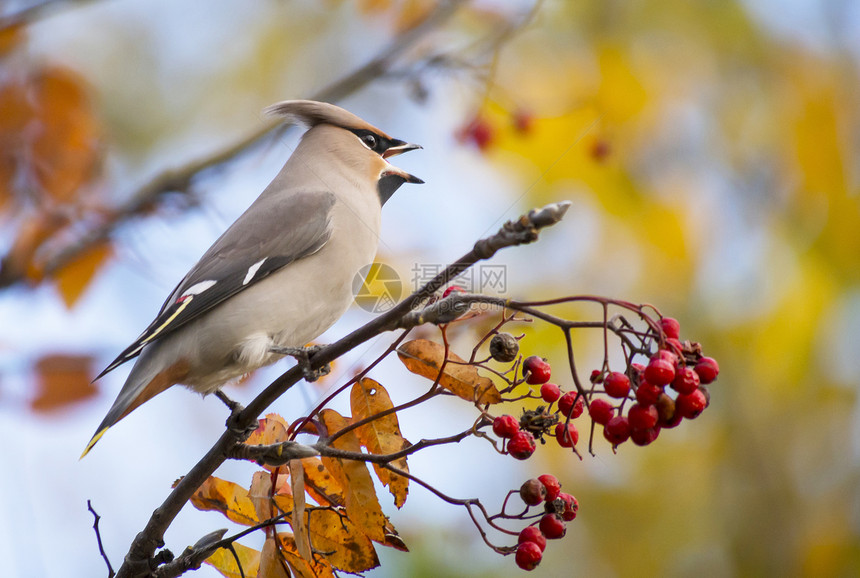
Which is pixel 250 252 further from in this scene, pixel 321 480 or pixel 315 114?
pixel 321 480

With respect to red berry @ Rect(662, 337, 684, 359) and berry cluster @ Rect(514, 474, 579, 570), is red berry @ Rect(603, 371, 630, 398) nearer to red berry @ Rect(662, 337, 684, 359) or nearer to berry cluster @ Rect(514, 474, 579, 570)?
red berry @ Rect(662, 337, 684, 359)

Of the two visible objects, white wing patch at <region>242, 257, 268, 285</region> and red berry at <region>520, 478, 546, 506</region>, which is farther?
white wing patch at <region>242, 257, 268, 285</region>

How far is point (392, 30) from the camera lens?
18.0 ft

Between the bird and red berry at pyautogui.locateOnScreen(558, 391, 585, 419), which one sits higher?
the bird

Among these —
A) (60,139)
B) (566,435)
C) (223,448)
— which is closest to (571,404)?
(566,435)

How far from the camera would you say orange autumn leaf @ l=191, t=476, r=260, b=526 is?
2439 mm

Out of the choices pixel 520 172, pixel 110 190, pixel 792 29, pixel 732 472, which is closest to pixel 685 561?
pixel 732 472

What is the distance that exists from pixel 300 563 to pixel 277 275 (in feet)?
5.05

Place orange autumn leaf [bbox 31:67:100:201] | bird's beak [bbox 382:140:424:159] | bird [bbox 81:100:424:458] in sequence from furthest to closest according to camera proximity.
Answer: orange autumn leaf [bbox 31:67:100:201] < bird's beak [bbox 382:140:424:159] < bird [bbox 81:100:424:458]

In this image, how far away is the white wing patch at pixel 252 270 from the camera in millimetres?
3516

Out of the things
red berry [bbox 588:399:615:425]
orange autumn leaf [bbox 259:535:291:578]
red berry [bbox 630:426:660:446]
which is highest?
red berry [bbox 588:399:615:425]

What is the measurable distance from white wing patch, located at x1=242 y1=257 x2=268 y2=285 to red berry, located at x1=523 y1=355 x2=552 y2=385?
1.54 metres

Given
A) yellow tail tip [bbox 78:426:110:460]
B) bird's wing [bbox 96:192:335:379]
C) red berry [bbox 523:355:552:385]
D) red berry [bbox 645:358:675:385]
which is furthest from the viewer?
bird's wing [bbox 96:192:335:379]

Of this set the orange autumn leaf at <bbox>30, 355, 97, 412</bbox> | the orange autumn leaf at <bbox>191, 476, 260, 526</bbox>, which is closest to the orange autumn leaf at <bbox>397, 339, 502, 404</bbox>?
the orange autumn leaf at <bbox>191, 476, 260, 526</bbox>
